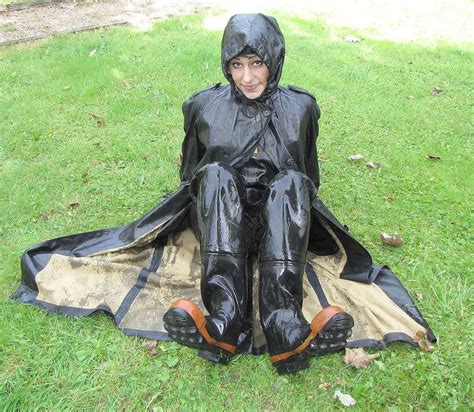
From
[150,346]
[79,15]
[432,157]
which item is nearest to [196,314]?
[150,346]

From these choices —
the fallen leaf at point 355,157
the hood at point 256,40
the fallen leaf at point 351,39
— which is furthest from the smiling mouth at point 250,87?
the fallen leaf at point 351,39

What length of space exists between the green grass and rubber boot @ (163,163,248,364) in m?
0.43

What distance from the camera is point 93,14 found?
867 centimetres

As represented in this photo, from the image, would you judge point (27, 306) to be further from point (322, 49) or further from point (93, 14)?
point (93, 14)

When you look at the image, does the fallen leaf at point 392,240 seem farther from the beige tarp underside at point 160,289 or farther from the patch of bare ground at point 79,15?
the patch of bare ground at point 79,15

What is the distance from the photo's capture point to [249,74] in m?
3.22

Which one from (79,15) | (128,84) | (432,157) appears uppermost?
(79,15)

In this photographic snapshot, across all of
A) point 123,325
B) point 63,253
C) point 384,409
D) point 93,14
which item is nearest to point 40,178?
point 63,253

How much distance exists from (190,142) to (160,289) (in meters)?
1.09

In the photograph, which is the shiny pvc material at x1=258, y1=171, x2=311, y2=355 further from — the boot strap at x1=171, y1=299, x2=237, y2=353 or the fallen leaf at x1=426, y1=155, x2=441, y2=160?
the fallen leaf at x1=426, y1=155, x2=441, y2=160

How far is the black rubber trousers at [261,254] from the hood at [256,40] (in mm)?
705

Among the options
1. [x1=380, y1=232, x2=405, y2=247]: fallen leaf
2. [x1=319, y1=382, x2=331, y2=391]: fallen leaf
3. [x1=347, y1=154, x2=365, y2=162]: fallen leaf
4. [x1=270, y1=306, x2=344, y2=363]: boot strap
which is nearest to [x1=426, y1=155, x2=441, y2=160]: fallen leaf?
[x1=347, y1=154, x2=365, y2=162]: fallen leaf

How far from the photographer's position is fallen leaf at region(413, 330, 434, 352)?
3167mm

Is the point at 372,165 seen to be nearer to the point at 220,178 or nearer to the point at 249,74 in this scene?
the point at 249,74
